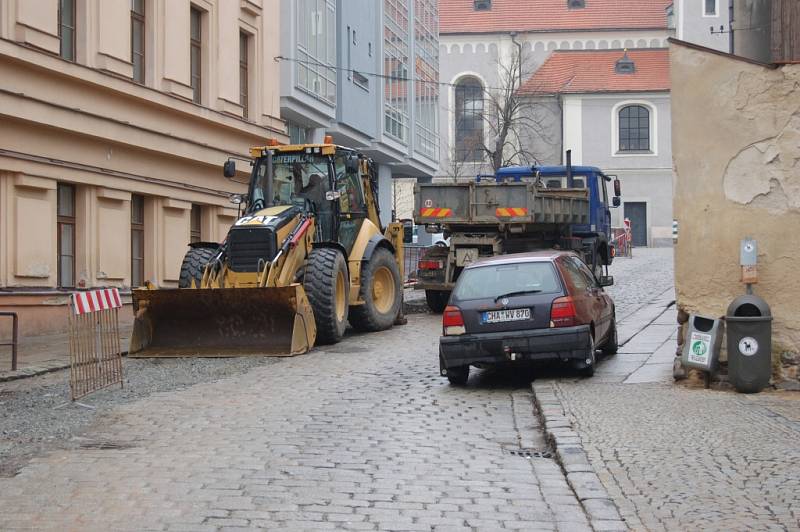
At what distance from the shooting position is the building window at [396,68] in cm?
3709

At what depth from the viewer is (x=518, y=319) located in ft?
38.5

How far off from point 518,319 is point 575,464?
4255 mm

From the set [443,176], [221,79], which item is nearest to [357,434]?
[221,79]

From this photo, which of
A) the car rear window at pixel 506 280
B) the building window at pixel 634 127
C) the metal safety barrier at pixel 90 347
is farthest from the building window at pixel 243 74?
the building window at pixel 634 127

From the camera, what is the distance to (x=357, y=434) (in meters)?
9.03

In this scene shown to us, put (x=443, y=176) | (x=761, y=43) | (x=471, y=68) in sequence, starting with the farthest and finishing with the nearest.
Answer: (x=471, y=68)
(x=443, y=176)
(x=761, y=43)

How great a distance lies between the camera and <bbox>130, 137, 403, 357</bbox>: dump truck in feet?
48.0

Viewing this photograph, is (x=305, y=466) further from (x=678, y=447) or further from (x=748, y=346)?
(x=748, y=346)

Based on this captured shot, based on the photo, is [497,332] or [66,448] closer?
[66,448]

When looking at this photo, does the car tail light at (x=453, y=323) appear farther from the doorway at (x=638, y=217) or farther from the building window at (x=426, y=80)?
the doorway at (x=638, y=217)

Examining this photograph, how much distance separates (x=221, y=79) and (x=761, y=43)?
13654 mm

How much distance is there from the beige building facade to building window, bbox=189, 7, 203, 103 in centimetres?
3

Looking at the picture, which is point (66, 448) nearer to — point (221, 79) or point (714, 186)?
point (714, 186)

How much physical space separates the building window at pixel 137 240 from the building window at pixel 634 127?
45821mm
